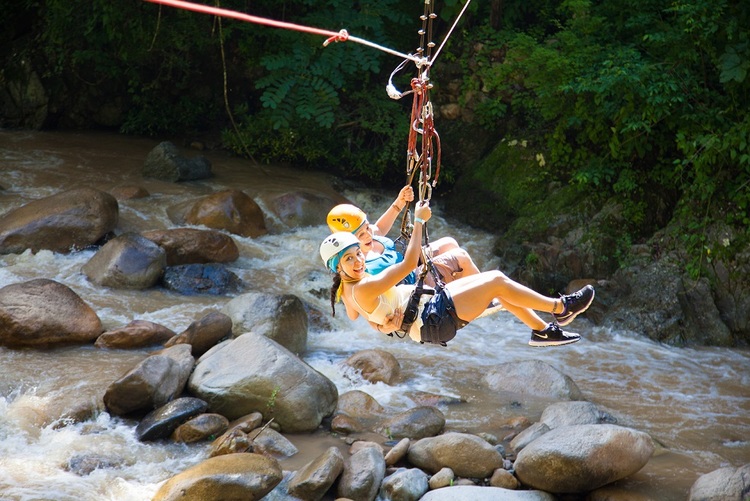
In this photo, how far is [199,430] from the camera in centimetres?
629

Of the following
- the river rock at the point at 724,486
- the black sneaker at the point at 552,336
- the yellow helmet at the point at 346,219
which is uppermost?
the yellow helmet at the point at 346,219

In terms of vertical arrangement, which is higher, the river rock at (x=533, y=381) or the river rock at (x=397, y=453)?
the river rock at (x=533, y=381)

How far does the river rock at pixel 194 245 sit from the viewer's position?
935 cm

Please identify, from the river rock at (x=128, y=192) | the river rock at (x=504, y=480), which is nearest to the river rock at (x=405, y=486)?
the river rock at (x=504, y=480)

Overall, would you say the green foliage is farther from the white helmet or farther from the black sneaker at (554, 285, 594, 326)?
the white helmet

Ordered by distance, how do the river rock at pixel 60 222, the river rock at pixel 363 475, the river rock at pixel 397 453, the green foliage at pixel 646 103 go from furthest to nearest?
the river rock at pixel 60 222 < the green foliage at pixel 646 103 < the river rock at pixel 397 453 < the river rock at pixel 363 475

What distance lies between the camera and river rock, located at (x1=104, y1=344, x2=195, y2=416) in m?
6.47

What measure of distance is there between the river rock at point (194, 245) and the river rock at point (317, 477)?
13.7 feet

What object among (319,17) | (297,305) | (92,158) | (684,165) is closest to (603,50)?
(684,165)

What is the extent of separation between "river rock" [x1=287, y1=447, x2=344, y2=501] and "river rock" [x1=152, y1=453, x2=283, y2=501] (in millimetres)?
139

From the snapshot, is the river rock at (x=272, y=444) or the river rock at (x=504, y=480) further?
the river rock at (x=272, y=444)

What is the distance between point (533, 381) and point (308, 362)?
2.08 meters

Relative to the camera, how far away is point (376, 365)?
7.55m

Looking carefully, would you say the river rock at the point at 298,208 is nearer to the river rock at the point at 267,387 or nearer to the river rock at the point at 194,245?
the river rock at the point at 194,245
